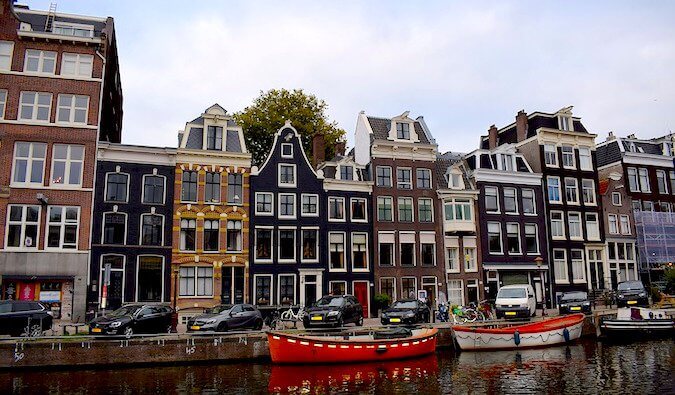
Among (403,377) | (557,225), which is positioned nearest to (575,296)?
(557,225)

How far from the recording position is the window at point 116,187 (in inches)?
1566

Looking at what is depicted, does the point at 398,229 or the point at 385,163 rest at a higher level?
the point at 385,163

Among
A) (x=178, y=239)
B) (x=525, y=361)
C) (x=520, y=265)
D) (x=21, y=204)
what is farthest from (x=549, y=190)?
(x=21, y=204)

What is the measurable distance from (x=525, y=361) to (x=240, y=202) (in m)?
23.9

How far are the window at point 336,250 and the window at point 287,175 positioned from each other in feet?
17.5

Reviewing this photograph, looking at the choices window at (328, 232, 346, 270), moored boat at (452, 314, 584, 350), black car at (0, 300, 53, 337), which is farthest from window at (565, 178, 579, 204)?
black car at (0, 300, 53, 337)

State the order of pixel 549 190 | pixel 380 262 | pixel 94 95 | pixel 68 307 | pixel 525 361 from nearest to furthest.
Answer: pixel 525 361, pixel 68 307, pixel 94 95, pixel 380 262, pixel 549 190

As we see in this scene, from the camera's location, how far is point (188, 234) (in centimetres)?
4138

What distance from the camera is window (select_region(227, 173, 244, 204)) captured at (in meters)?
43.0

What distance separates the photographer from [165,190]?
41.2 meters

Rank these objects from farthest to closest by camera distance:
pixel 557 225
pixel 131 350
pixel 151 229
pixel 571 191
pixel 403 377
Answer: pixel 571 191 < pixel 557 225 < pixel 151 229 < pixel 131 350 < pixel 403 377

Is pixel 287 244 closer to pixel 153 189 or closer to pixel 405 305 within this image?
pixel 153 189

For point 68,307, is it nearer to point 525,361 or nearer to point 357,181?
point 357,181

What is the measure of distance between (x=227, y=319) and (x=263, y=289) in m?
12.3
